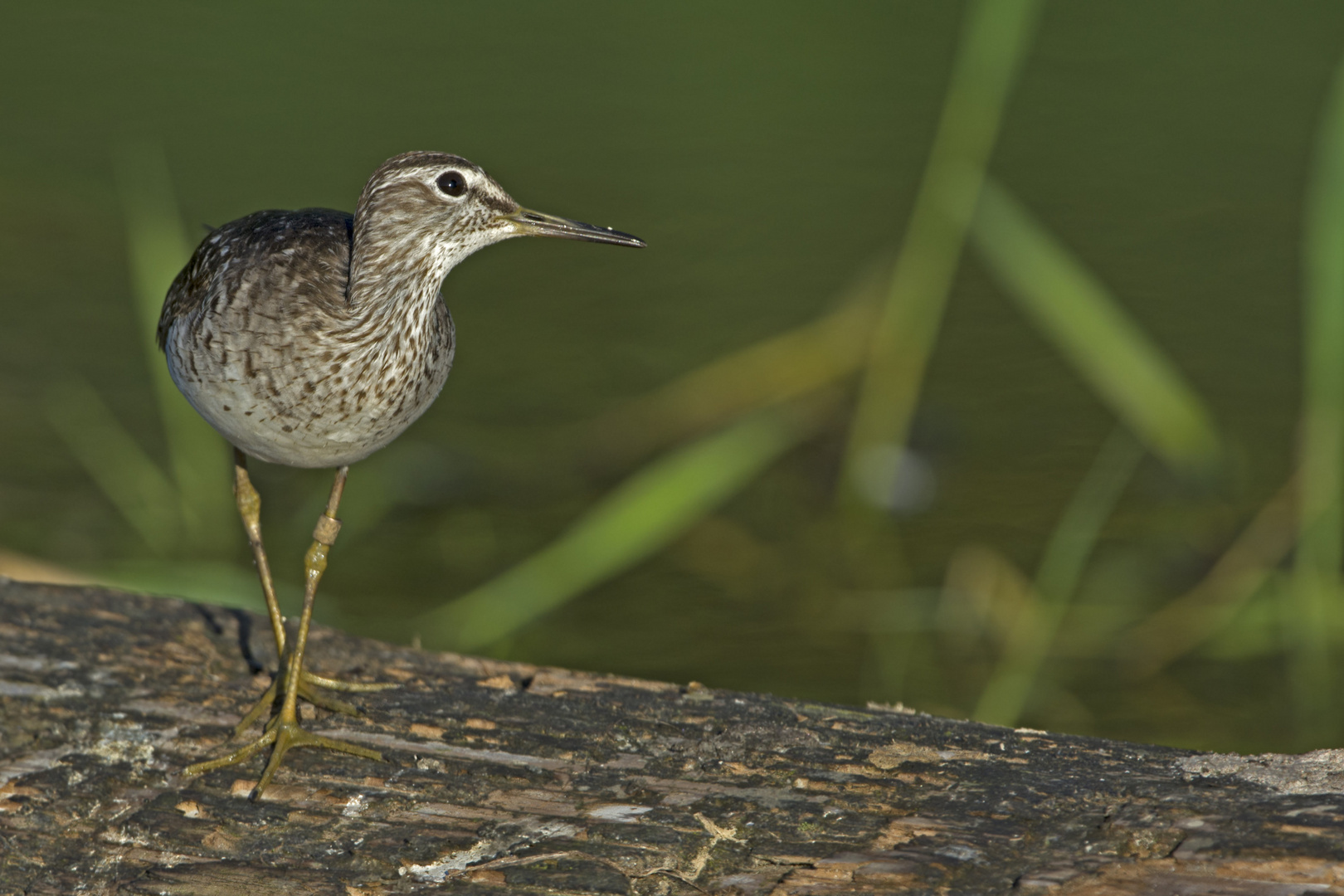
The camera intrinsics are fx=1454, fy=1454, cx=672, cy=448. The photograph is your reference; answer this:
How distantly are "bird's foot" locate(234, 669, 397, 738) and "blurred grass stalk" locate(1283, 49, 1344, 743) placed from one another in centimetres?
360

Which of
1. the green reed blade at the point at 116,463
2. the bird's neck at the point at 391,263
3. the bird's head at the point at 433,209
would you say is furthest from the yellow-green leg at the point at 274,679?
the green reed blade at the point at 116,463

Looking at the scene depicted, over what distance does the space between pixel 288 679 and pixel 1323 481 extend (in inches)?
169

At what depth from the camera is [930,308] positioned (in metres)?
7.70

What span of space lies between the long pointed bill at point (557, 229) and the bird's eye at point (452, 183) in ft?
0.49

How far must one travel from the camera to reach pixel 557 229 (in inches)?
159

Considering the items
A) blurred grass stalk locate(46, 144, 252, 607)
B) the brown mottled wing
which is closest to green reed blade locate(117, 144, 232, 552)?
blurred grass stalk locate(46, 144, 252, 607)

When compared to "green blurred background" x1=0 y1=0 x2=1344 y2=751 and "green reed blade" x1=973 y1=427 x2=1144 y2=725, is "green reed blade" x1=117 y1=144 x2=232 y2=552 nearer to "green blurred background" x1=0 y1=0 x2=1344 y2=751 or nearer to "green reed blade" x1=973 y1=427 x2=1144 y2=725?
"green blurred background" x1=0 y1=0 x2=1344 y2=751

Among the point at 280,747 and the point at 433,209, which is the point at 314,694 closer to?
the point at 280,747

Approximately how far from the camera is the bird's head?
394 cm

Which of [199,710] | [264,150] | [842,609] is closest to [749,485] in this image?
[842,609]

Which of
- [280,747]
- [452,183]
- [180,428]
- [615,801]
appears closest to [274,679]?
[280,747]

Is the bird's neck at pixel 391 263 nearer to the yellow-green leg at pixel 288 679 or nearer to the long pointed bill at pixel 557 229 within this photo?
the long pointed bill at pixel 557 229

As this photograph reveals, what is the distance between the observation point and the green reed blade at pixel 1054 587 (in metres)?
5.70

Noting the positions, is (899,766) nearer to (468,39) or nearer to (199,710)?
(199,710)
